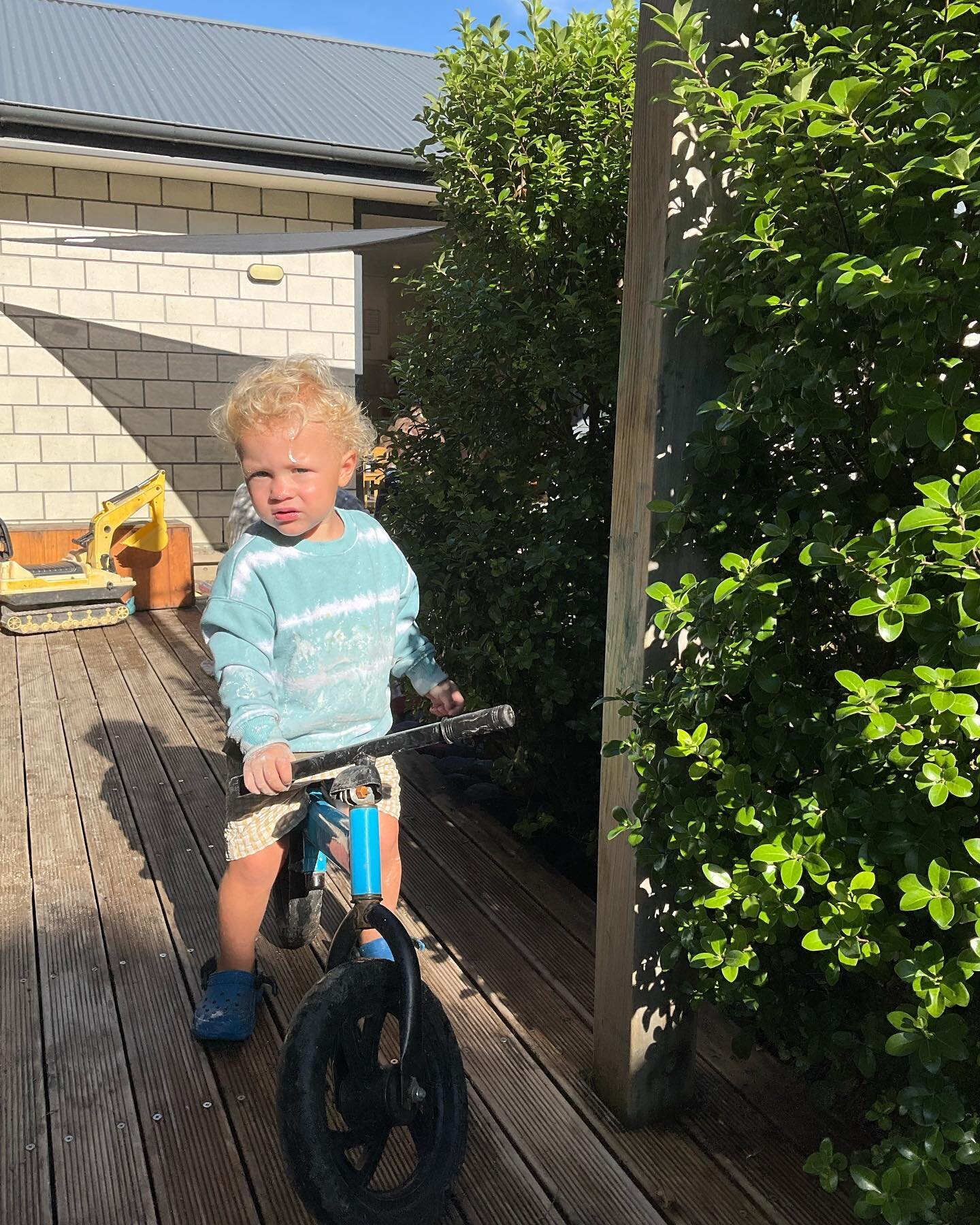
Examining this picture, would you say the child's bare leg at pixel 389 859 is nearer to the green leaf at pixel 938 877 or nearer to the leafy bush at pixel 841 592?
the leafy bush at pixel 841 592

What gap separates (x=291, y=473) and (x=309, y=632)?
34 centimetres

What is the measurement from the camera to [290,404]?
2.04 meters

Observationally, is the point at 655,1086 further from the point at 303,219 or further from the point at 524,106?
the point at 303,219

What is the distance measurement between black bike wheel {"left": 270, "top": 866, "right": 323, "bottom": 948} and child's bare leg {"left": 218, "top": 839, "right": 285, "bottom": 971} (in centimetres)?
17

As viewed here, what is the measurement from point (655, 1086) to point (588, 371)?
1749 millimetres

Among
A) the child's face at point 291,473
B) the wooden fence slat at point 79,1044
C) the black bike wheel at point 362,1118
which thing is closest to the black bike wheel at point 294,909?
the wooden fence slat at point 79,1044

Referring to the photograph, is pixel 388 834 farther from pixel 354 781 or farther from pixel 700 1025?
pixel 700 1025

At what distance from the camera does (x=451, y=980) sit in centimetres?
263

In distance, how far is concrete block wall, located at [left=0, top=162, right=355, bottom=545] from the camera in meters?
7.38

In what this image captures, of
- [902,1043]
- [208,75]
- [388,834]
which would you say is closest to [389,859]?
[388,834]

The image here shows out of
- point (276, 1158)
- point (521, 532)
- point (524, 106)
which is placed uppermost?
point (524, 106)

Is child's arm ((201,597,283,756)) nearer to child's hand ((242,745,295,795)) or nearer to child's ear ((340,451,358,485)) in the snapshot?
child's hand ((242,745,295,795))

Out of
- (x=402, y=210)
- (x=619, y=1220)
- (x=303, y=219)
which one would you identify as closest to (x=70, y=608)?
(x=303, y=219)

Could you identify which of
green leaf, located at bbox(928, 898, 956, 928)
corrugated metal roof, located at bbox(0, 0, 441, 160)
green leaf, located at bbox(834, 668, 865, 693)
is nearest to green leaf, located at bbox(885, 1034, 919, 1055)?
green leaf, located at bbox(928, 898, 956, 928)
